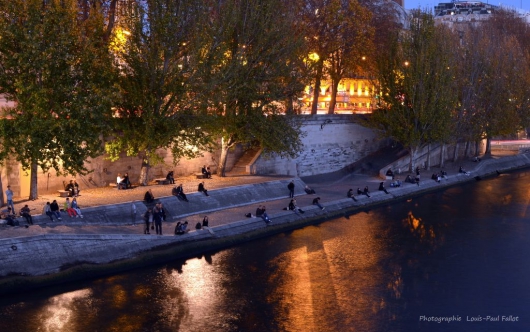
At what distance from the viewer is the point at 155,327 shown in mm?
21109

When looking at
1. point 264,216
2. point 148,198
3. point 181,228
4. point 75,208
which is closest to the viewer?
point 75,208

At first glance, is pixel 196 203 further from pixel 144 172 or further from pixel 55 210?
pixel 55 210

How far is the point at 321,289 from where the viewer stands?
2505 cm

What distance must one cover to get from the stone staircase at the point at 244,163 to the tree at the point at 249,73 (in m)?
2.22

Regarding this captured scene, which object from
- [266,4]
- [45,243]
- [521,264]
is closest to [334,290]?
[521,264]

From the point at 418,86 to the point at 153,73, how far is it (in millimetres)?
25246

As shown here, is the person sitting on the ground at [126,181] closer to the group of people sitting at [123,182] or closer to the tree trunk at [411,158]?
the group of people sitting at [123,182]

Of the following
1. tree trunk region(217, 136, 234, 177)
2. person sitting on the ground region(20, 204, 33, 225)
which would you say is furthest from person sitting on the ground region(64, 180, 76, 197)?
tree trunk region(217, 136, 234, 177)

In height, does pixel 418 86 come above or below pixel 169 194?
above

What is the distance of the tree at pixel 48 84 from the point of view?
27922mm

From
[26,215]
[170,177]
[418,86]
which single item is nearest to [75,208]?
[26,215]

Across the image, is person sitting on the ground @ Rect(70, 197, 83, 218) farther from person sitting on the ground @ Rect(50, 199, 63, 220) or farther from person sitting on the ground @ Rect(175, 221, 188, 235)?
person sitting on the ground @ Rect(175, 221, 188, 235)

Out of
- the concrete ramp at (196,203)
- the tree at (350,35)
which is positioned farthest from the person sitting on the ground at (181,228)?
the tree at (350,35)

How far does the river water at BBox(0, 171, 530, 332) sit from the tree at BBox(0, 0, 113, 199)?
6961mm
